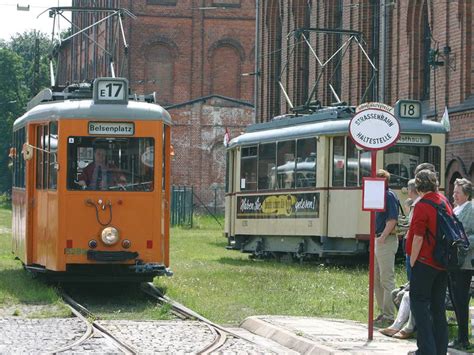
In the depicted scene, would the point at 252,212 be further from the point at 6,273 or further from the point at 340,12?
the point at 340,12

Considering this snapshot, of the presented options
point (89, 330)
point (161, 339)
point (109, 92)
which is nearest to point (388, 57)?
point (109, 92)

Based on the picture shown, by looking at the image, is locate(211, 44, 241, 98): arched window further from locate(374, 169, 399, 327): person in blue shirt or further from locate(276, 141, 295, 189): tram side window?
locate(374, 169, 399, 327): person in blue shirt

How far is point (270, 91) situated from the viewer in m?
53.3

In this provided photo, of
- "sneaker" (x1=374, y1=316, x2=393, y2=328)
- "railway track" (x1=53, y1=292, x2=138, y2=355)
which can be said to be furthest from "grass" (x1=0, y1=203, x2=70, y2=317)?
"sneaker" (x1=374, y1=316, x2=393, y2=328)

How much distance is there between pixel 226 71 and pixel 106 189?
5188 centimetres

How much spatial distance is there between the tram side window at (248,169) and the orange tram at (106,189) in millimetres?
10696

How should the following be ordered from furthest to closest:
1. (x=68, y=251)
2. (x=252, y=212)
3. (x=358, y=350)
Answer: (x=252, y=212), (x=68, y=251), (x=358, y=350)

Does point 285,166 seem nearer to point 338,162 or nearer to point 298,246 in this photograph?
point 298,246

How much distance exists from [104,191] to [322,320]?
13.5ft

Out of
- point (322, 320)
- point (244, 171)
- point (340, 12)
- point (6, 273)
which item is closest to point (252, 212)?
point (244, 171)

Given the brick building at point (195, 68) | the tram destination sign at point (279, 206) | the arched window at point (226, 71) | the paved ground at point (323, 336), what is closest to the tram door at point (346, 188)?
the tram destination sign at point (279, 206)

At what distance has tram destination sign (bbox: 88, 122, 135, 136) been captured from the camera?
61.8ft

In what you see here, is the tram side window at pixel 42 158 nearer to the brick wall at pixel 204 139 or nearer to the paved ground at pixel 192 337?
the paved ground at pixel 192 337

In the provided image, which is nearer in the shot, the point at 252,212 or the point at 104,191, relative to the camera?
the point at 104,191
